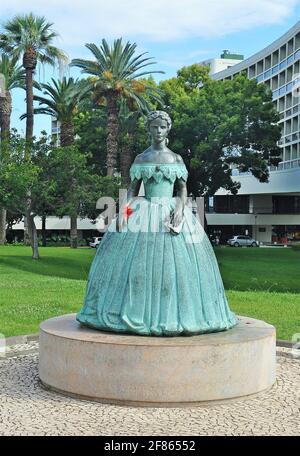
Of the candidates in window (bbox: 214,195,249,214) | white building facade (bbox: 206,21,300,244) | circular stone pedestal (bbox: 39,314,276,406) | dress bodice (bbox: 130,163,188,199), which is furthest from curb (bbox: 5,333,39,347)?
window (bbox: 214,195,249,214)

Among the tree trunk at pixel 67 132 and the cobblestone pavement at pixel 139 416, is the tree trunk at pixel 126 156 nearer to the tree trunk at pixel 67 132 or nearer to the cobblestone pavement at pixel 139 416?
the tree trunk at pixel 67 132

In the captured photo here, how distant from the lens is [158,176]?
6.72 metres

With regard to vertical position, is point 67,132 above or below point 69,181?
above

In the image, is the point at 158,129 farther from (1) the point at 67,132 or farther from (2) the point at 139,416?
(1) the point at 67,132

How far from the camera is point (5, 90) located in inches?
1505

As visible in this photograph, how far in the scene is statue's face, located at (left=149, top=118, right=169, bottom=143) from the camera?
677 centimetres

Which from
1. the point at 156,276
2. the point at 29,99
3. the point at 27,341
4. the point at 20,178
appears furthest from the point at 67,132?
the point at 156,276

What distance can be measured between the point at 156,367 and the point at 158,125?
108 inches

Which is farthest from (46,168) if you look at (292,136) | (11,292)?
(292,136)

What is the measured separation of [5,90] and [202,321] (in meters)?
34.8

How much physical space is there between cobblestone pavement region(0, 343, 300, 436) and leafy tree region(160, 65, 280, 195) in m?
27.4

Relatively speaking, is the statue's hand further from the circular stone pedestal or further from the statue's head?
the circular stone pedestal

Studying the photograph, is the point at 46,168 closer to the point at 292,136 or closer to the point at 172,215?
the point at 172,215

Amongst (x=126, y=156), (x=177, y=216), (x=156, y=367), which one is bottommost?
(x=156, y=367)
